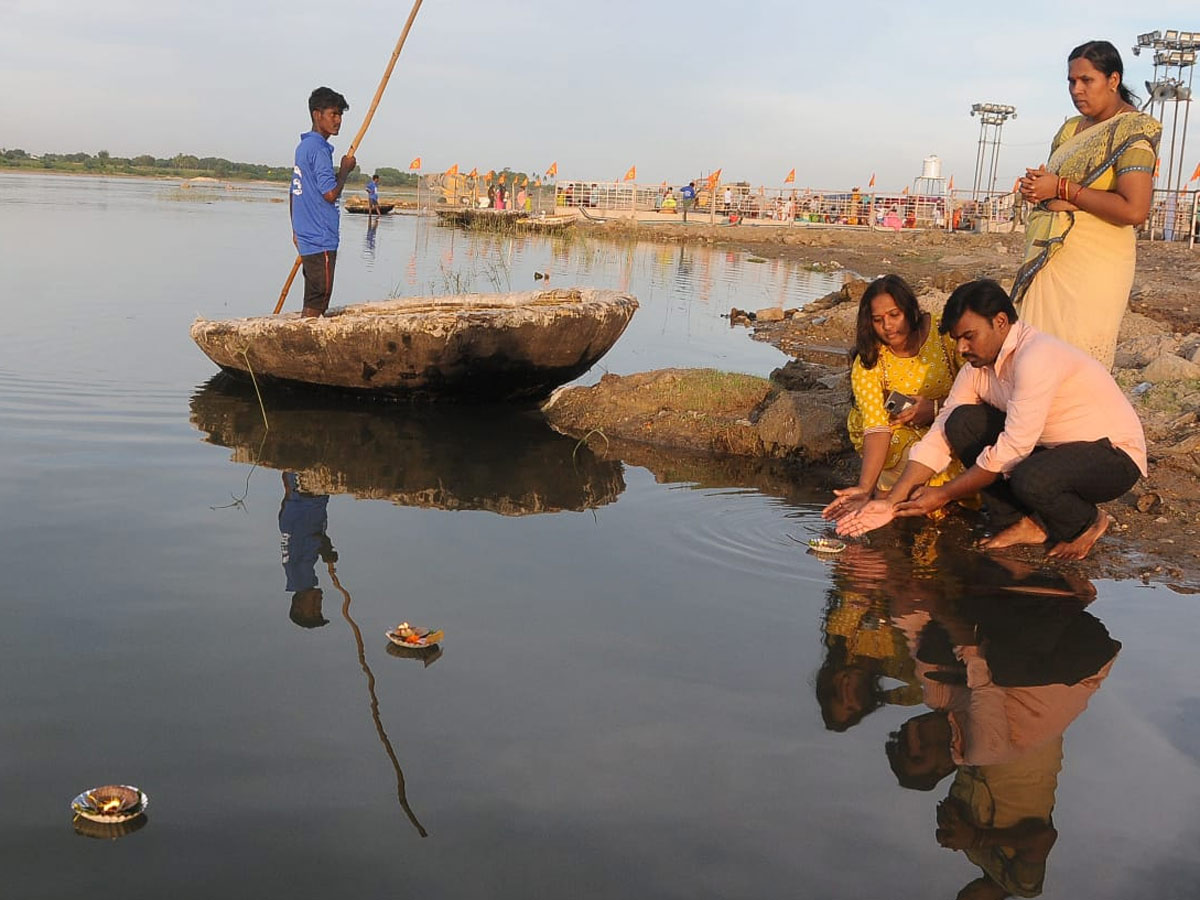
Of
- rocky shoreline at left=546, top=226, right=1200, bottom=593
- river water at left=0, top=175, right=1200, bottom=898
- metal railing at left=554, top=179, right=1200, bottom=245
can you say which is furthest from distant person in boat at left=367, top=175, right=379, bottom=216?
river water at left=0, top=175, right=1200, bottom=898

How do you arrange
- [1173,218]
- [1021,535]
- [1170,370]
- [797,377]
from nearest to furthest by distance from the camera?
[1021,535]
[1170,370]
[797,377]
[1173,218]

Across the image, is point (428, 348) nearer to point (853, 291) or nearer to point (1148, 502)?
point (1148, 502)

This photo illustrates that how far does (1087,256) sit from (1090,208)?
0.21 meters

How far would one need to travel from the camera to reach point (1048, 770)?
253 centimetres

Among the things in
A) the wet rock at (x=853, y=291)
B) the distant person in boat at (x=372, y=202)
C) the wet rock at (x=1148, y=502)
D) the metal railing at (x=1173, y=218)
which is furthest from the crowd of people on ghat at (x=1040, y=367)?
the distant person in boat at (x=372, y=202)

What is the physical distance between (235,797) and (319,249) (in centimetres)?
500

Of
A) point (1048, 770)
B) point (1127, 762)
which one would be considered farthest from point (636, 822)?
point (1127, 762)

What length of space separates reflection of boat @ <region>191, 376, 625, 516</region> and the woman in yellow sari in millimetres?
1190

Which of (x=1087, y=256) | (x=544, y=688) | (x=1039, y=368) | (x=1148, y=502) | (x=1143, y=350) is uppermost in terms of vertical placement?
(x=1087, y=256)

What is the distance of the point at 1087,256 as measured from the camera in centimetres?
401

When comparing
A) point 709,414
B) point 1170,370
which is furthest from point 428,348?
point 1170,370

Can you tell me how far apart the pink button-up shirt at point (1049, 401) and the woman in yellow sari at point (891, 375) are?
0.42 m

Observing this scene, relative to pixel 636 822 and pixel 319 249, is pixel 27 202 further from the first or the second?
pixel 636 822

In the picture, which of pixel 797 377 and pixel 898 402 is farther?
pixel 797 377
